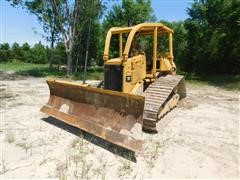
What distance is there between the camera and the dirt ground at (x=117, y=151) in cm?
407

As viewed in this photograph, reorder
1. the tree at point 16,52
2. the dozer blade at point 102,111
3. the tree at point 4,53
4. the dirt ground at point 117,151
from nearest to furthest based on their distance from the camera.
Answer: the dirt ground at point 117,151 < the dozer blade at point 102,111 < the tree at point 4,53 < the tree at point 16,52

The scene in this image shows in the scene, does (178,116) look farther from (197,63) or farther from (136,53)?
(197,63)

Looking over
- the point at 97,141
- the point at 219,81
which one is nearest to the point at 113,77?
the point at 97,141

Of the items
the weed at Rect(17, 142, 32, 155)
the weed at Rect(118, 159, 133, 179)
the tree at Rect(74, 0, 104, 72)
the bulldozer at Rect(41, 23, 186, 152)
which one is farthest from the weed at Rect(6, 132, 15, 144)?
the tree at Rect(74, 0, 104, 72)

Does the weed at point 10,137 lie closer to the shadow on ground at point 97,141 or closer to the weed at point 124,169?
the shadow on ground at point 97,141

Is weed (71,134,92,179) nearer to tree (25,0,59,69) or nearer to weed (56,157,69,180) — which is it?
weed (56,157,69,180)

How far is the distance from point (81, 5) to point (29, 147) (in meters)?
15.4

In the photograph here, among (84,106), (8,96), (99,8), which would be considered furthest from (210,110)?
(99,8)

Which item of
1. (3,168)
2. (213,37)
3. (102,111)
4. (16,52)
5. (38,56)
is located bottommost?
(3,168)

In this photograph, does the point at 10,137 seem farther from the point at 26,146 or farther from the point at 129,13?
the point at 129,13

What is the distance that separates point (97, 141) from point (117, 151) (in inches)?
22.8

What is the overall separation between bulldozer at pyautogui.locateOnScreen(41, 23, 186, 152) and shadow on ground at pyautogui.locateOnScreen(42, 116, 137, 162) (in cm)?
15

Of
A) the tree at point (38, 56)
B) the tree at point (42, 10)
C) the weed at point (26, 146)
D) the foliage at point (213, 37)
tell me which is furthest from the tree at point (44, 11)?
the tree at point (38, 56)

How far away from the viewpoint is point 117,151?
4.84m
